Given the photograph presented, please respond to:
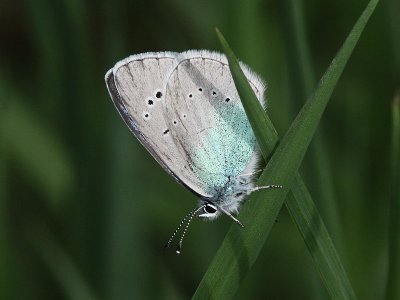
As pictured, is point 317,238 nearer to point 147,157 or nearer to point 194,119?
point 194,119

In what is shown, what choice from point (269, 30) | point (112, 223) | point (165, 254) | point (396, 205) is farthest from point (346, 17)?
point (396, 205)

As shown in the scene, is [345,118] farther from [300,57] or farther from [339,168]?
[300,57]

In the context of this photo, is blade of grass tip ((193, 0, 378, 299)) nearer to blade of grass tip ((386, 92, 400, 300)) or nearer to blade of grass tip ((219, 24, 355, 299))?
blade of grass tip ((219, 24, 355, 299))

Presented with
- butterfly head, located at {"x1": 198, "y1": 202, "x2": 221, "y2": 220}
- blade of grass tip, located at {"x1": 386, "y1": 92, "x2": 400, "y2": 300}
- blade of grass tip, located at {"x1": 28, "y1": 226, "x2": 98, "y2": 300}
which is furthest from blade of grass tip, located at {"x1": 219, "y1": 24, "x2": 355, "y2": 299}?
blade of grass tip, located at {"x1": 28, "y1": 226, "x2": 98, "y2": 300}

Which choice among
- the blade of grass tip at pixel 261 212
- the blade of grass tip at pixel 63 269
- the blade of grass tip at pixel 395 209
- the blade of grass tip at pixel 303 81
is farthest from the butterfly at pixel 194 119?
the blade of grass tip at pixel 261 212

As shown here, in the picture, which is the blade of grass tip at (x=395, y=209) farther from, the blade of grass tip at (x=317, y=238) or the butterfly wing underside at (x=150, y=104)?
the butterfly wing underside at (x=150, y=104)

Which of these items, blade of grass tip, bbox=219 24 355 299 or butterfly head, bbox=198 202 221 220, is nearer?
blade of grass tip, bbox=219 24 355 299
